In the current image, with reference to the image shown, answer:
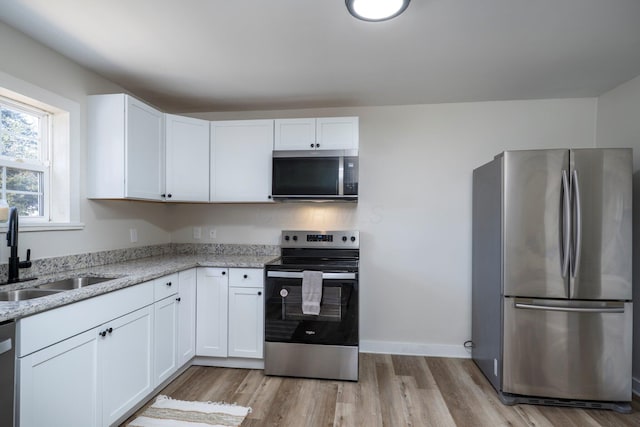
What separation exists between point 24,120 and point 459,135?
11.3ft

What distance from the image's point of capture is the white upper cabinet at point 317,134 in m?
2.84

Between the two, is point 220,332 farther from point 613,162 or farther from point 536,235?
point 613,162

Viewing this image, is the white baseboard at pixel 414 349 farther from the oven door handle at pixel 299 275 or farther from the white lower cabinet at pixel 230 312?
the white lower cabinet at pixel 230 312

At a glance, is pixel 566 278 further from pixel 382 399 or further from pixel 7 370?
pixel 7 370

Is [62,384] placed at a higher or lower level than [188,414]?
higher

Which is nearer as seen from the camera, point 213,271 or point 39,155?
point 39,155

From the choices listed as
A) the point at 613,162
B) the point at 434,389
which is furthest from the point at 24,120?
the point at 613,162

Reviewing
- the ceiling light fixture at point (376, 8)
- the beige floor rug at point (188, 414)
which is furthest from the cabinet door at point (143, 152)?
the ceiling light fixture at point (376, 8)

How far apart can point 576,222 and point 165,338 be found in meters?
3.00

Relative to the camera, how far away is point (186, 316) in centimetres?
257

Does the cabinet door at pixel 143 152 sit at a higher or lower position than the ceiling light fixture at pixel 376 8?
lower

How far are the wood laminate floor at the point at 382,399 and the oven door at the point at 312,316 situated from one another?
35cm

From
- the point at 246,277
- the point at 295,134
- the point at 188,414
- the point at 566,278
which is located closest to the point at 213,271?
the point at 246,277

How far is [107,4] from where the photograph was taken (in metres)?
1.65
